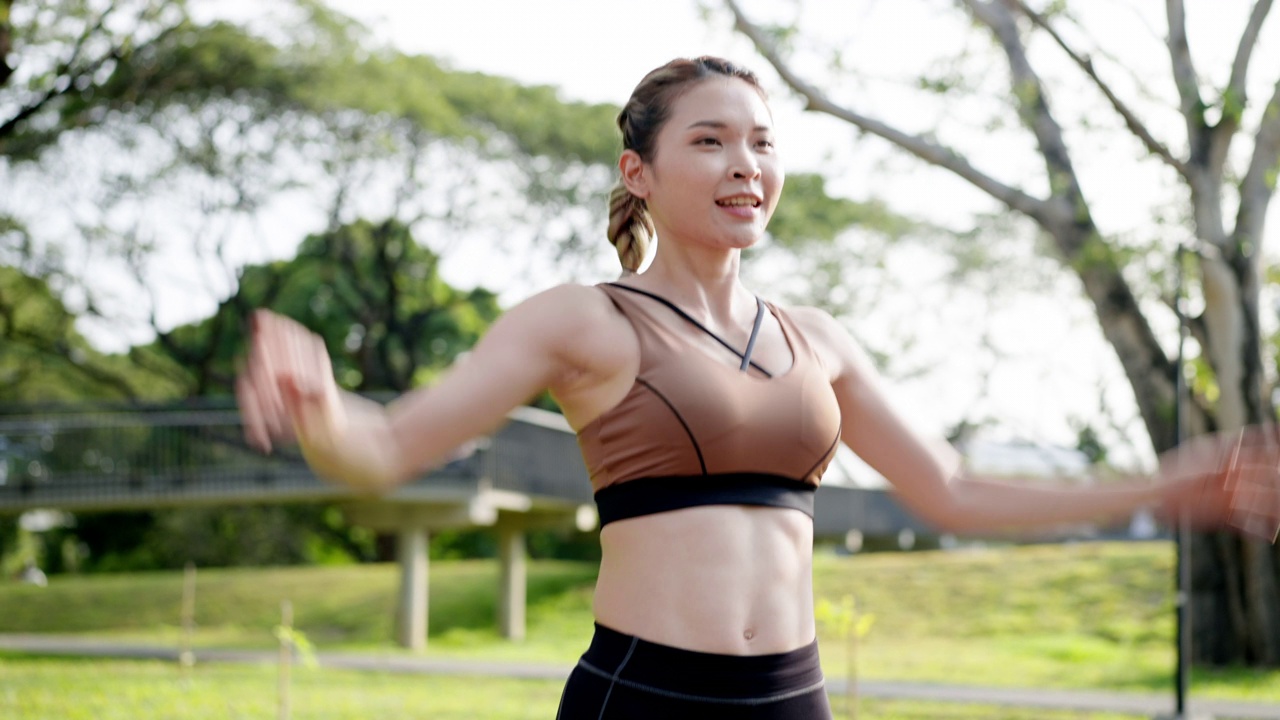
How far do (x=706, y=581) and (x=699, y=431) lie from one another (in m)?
0.24

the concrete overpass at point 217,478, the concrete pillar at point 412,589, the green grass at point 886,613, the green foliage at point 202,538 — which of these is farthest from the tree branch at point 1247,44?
the green foliage at point 202,538

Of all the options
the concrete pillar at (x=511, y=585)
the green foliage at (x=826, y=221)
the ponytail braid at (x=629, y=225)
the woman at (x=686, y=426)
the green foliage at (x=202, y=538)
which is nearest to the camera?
the woman at (x=686, y=426)

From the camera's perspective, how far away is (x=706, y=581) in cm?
218

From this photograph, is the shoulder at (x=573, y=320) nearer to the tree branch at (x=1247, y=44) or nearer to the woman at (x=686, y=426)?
the woman at (x=686, y=426)

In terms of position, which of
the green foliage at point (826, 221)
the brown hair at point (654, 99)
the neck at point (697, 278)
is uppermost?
the green foliage at point (826, 221)

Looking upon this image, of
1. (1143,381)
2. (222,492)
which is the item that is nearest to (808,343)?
(1143,381)

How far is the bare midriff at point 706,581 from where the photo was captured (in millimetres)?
2180

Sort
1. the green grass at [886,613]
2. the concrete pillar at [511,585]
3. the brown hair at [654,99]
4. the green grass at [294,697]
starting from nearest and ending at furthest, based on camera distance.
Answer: the brown hair at [654,99] < the green grass at [294,697] < the green grass at [886,613] < the concrete pillar at [511,585]

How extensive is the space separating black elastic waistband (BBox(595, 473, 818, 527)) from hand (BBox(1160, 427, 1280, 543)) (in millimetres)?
663

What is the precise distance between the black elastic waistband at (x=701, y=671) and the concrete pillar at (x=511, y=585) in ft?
68.0

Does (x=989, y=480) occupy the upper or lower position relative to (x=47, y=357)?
lower

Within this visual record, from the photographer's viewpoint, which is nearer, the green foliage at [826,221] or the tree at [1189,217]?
the tree at [1189,217]

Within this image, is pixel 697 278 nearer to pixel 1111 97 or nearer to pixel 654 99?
pixel 654 99

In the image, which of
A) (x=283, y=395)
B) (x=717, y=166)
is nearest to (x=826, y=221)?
(x=717, y=166)
